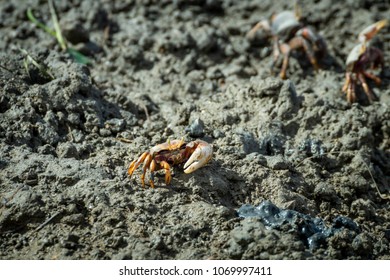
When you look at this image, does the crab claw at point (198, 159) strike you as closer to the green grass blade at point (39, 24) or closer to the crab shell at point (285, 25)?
the crab shell at point (285, 25)

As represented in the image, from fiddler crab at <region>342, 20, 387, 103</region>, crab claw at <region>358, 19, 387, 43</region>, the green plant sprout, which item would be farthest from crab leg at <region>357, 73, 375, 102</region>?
the green plant sprout

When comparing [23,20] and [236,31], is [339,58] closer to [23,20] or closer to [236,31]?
[236,31]

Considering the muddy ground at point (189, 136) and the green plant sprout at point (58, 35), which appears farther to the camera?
the green plant sprout at point (58, 35)

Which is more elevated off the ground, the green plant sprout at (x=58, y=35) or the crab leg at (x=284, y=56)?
the green plant sprout at (x=58, y=35)

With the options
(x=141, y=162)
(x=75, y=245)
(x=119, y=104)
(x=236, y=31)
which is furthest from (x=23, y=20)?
(x=75, y=245)

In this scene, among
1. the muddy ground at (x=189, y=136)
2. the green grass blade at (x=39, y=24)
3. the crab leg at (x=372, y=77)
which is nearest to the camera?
the muddy ground at (x=189, y=136)

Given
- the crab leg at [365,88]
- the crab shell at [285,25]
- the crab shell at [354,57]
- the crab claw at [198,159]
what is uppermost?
the crab shell at [285,25]

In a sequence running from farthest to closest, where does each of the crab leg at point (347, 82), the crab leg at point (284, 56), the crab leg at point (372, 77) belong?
the crab leg at point (284, 56)
the crab leg at point (372, 77)
the crab leg at point (347, 82)

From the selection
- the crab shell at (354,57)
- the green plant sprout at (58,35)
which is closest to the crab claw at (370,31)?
the crab shell at (354,57)
